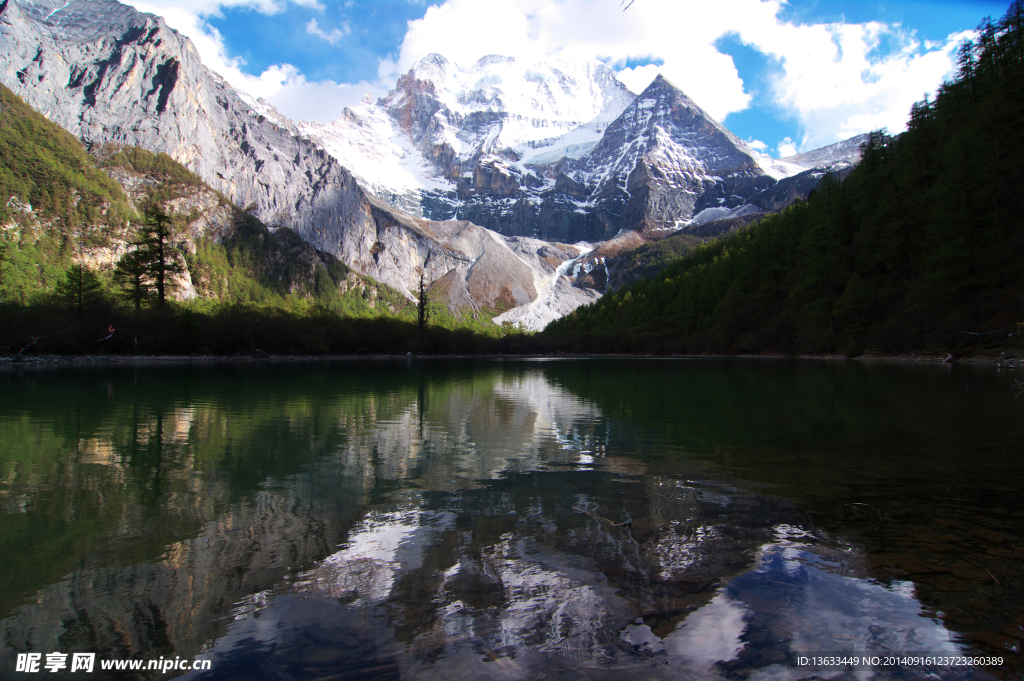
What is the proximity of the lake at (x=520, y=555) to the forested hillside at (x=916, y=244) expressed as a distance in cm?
2490

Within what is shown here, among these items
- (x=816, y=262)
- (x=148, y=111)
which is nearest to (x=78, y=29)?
(x=148, y=111)

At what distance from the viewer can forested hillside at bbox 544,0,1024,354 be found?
44.2m

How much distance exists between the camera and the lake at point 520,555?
3994 millimetres

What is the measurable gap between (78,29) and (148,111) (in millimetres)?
48809

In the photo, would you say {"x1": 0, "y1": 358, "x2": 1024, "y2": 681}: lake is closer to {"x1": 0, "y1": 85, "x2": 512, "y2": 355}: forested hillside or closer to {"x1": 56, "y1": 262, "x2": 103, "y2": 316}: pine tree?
{"x1": 0, "y1": 85, "x2": 512, "y2": 355}: forested hillside

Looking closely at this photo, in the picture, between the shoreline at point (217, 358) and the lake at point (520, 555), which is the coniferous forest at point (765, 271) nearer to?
the shoreline at point (217, 358)

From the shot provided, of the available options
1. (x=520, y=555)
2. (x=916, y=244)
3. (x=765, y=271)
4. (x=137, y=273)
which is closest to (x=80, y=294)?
(x=137, y=273)

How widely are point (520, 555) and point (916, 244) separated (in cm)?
6717

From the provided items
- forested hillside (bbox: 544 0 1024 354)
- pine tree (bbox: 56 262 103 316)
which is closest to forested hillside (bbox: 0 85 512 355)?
pine tree (bbox: 56 262 103 316)

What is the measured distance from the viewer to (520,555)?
19.2 ft

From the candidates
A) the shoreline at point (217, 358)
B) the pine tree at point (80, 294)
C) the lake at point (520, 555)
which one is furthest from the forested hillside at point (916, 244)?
the pine tree at point (80, 294)

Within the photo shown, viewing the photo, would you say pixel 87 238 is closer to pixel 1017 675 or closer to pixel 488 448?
pixel 488 448

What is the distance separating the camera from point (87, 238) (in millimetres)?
123938

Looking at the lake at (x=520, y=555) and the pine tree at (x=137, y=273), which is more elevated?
the pine tree at (x=137, y=273)
